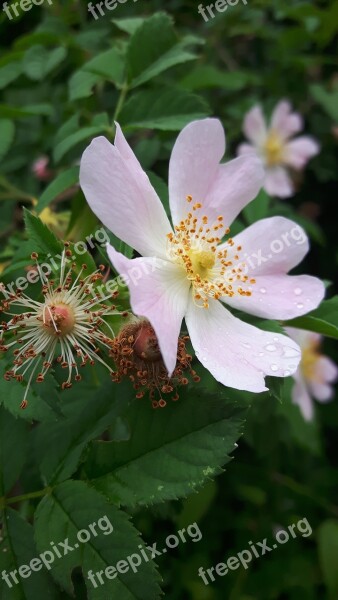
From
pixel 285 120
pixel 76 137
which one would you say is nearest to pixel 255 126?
pixel 285 120

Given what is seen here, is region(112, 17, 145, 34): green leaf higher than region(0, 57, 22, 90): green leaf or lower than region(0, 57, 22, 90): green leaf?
lower

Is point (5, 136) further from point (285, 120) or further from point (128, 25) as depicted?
point (285, 120)

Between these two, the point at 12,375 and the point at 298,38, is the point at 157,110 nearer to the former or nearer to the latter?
the point at 12,375

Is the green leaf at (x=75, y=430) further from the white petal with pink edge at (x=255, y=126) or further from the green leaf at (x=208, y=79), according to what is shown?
the white petal with pink edge at (x=255, y=126)

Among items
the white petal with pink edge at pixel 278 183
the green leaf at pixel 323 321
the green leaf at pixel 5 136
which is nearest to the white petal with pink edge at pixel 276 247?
the green leaf at pixel 323 321

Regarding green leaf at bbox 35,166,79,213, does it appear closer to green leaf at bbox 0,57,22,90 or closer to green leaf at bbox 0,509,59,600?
green leaf at bbox 0,57,22,90

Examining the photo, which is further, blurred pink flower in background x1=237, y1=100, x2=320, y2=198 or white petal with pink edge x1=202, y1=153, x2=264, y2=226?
blurred pink flower in background x1=237, y1=100, x2=320, y2=198

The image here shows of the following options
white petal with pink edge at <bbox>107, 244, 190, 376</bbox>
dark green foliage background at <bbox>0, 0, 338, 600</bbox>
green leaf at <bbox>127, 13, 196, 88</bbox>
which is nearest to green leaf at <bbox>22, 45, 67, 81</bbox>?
dark green foliage background at <bbox>0, 0, 338, 600</bbox>
